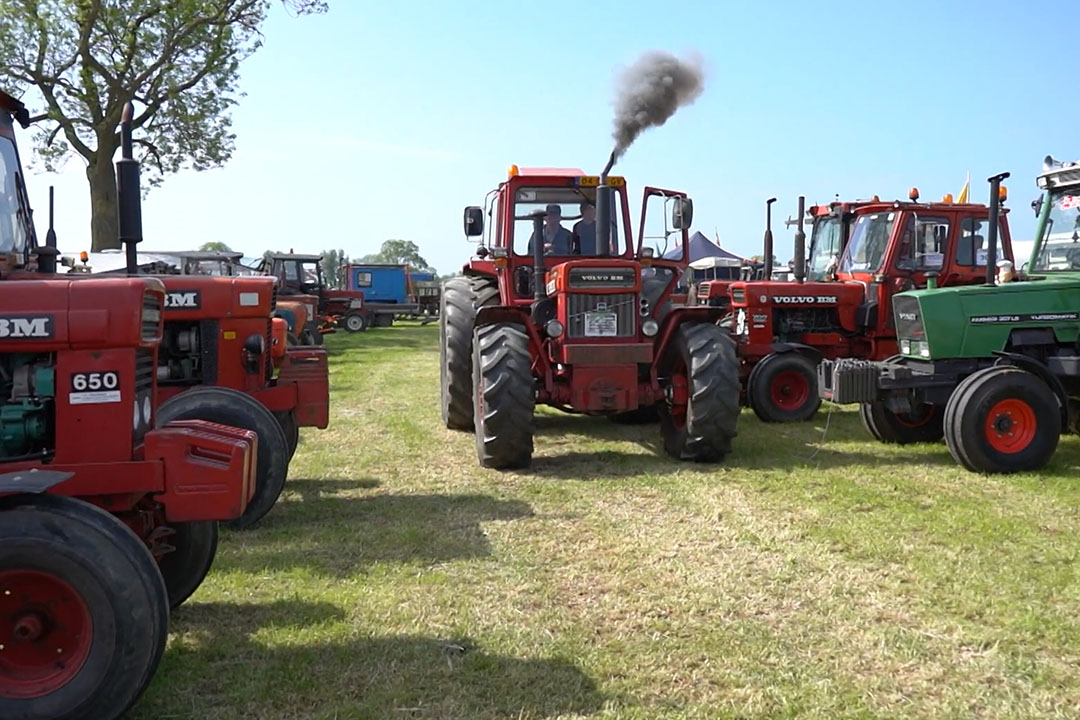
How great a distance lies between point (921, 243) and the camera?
991 cm

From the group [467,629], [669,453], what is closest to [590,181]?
[669,453]

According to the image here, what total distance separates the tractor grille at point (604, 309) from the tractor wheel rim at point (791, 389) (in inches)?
106

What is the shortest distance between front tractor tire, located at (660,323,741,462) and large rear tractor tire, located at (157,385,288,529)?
9.82ft

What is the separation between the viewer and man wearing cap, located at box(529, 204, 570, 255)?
8.46 meters

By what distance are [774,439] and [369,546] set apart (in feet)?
14.2

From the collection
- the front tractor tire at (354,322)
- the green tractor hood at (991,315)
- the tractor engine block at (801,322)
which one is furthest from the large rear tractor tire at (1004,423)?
the front tractor tire at (354,322)

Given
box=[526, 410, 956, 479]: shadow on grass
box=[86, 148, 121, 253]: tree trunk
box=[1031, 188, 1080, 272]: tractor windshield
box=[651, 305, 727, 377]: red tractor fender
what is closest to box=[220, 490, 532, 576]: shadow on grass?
box=[526, 410, 956, 479]: shadow on grass

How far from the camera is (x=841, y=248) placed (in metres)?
10.6

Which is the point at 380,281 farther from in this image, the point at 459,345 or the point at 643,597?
the point at 643,597

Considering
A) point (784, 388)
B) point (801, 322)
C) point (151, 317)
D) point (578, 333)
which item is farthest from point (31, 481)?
point (801, 322)

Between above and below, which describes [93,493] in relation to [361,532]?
above

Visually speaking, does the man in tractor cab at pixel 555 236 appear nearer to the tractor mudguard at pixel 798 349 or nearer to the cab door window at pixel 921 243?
the tractor mudguard at pixel 798 349

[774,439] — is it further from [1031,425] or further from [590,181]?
[590,181]

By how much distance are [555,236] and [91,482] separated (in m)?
5.49
